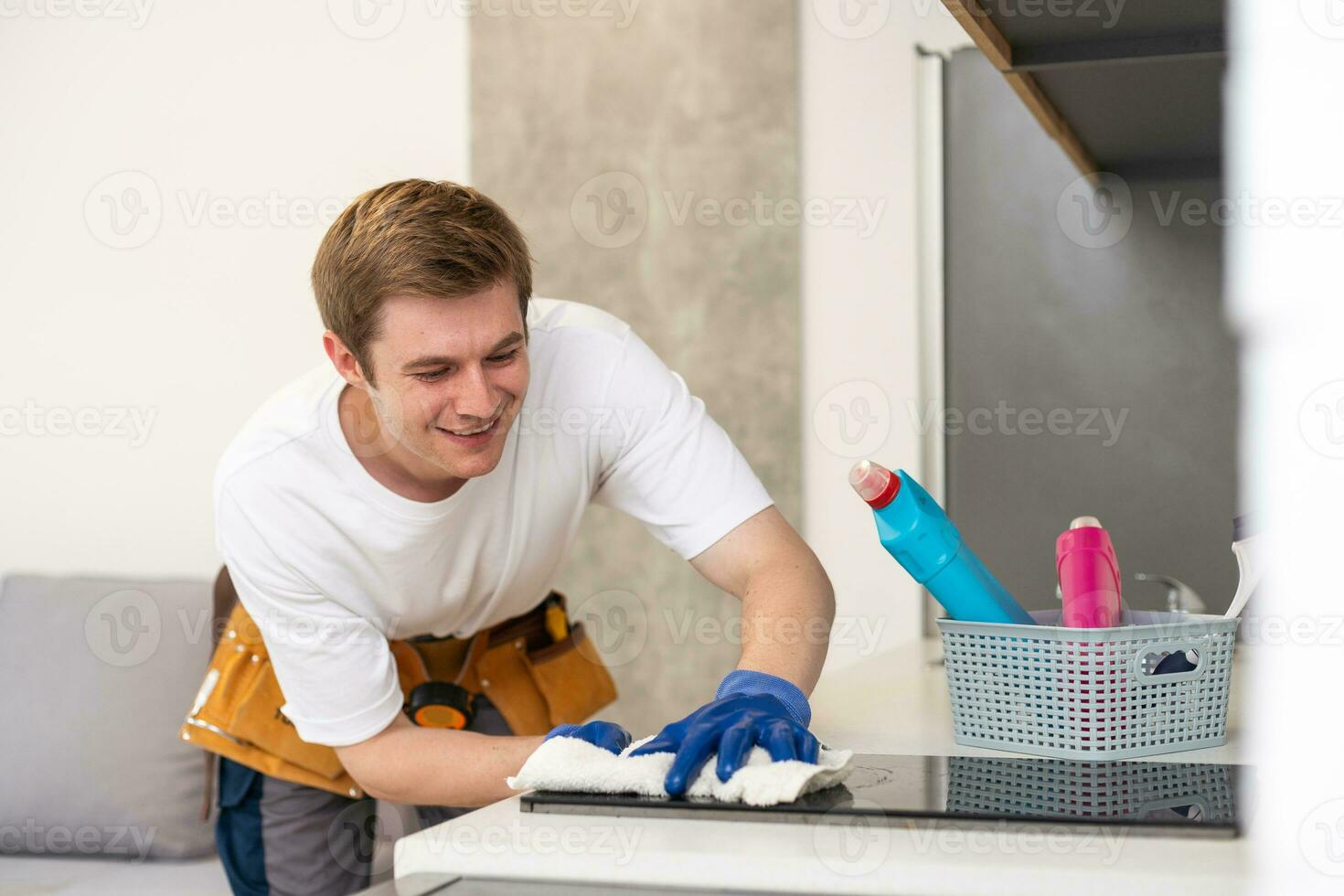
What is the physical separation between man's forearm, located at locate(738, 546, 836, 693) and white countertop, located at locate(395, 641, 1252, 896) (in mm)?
390

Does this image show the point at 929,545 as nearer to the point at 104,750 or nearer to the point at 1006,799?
the point at 1006,799

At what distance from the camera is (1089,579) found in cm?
91

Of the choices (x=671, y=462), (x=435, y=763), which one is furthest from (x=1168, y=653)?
(x=435, y=763)

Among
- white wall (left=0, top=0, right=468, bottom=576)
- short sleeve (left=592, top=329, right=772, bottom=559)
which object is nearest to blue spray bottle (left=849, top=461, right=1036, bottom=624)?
short sleeve (left=592, top=329, right=772, bottom=559)

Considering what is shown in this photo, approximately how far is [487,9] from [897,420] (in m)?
1.12

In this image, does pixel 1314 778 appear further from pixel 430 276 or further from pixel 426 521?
pixel 426 521

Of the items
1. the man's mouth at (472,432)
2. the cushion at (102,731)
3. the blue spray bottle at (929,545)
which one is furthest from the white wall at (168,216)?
the blue spray bottle at (929,545)

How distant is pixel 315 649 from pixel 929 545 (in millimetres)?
691

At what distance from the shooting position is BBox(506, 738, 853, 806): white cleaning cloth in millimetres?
713

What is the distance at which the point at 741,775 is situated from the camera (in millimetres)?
723

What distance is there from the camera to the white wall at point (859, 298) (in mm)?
2184

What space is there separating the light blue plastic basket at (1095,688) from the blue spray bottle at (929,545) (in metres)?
0.02

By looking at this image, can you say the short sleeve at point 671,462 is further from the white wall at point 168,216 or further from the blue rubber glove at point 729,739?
the white wall at point 168,216

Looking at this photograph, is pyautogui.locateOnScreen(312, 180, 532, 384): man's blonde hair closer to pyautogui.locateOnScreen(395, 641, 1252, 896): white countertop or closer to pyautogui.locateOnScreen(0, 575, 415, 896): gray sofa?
pyautogui.locateOnScreen(395, 641, 1252, 896): white countertop
